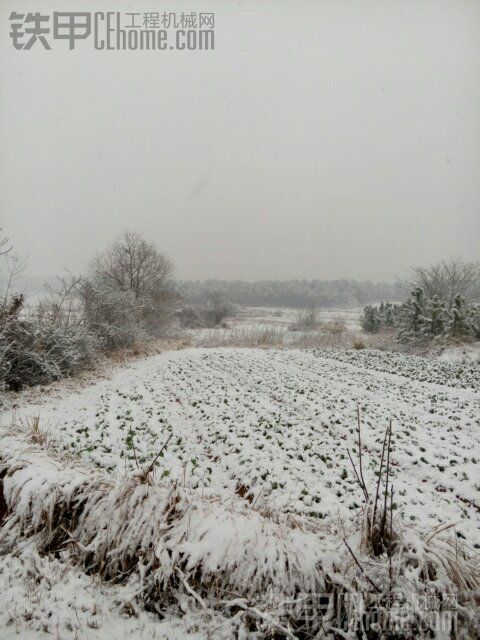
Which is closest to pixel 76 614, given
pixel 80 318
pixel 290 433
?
pixel 290 433

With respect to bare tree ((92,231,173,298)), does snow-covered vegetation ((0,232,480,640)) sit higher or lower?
lower

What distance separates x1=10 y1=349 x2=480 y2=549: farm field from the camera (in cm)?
421

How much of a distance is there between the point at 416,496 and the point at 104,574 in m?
3.89

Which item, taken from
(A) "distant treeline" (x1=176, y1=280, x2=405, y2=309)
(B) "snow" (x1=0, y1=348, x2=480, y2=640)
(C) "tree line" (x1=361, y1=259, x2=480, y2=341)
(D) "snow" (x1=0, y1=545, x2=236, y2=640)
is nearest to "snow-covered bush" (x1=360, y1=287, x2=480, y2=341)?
(C) "tree line" (x1=361, y1=259, x2=480, y2=341)

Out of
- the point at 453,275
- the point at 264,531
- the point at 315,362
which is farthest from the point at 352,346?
the point at 264,531

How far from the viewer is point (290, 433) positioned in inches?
246

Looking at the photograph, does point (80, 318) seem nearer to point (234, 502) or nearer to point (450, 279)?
point (234, 502)

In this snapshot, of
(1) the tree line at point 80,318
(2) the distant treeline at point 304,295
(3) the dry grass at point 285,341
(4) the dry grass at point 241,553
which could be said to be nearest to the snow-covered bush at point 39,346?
(1) the tree line at point 80,318

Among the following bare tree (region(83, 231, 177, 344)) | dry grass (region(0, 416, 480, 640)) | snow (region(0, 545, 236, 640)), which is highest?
bare tree (region(83, 231, 177, 344))

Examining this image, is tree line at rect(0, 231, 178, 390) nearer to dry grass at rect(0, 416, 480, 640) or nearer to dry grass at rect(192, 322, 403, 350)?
dry grass at rect(192, 322, 403, 350)

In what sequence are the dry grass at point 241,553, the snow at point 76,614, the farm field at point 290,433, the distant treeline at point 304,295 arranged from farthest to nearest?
1. the distant treeline at point 304,295
2. the farm field at point 290,433
3. the snow at point 76,614
4. the dry grass at point 241,553

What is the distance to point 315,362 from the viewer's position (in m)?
14.7

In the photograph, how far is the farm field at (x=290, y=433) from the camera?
4.21m

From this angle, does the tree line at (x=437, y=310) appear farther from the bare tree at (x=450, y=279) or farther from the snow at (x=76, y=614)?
the snow at (x=76, y=614)
